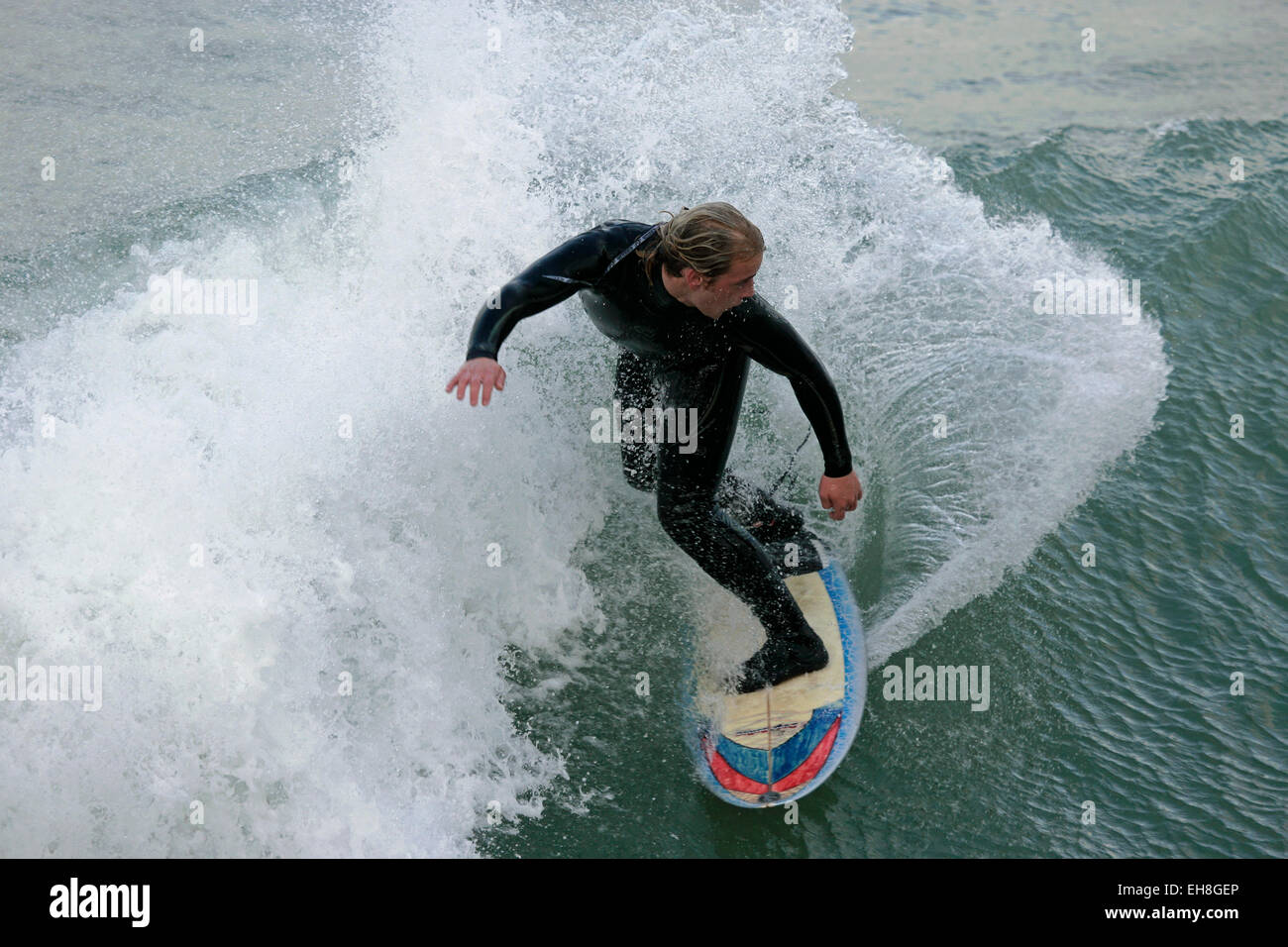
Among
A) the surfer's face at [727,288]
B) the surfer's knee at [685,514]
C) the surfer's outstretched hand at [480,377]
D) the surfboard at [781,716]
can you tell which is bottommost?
the surfboard at [781,716]

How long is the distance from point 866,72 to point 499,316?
29.6 feet

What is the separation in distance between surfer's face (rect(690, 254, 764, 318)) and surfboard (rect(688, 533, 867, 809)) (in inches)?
63.1

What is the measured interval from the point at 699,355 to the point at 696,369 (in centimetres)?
7

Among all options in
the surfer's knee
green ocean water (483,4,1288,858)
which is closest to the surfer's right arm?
the surfer's knee

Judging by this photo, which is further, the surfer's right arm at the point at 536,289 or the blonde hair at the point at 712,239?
the surfer's right arm at the point at 536,289

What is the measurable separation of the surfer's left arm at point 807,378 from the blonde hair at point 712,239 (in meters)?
0.37

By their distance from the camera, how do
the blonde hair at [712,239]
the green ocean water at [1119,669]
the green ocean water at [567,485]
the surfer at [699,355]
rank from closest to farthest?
the blonde hair at [712,239] → the surfer at [699,355] → the green ocean water at [567,485] → the green ocean water at [1119,669]

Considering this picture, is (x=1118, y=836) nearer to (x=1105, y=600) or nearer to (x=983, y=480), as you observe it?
(x=1105, y=600)

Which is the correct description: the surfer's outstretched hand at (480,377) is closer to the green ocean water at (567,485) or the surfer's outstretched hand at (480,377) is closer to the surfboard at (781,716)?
the green ocean water at (567,485)

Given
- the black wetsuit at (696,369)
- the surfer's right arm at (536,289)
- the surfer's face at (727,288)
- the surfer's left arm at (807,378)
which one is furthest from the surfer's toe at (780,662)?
the surfer's right arm at (536,289)

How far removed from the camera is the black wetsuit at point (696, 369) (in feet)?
13.1

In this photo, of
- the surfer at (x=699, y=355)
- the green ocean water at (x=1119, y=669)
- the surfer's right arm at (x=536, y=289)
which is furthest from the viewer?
the green ocean water at (x=1119, y=669)

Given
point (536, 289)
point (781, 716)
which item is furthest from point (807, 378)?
point (781, 716)
